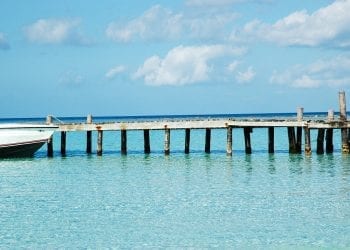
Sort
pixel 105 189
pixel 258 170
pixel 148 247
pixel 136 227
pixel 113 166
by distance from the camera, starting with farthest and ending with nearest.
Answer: pixel 113 166 → pixel 258 170 → pixel 105 189 → pixel 136 227 → pixel 148 247

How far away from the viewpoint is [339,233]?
2197 centimetres

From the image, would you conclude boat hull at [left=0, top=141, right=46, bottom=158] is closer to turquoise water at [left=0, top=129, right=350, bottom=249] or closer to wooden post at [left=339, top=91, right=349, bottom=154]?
turquoise water at [left=0, top=129, right=350, bottom=249]

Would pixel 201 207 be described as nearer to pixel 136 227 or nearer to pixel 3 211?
pixel 136 227

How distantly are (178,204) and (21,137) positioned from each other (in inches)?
829

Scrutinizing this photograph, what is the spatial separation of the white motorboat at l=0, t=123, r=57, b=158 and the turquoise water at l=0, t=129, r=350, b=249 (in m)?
3.27

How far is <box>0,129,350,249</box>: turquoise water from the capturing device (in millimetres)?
21703

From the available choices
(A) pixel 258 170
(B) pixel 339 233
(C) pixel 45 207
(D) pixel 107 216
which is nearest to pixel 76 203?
(C) pixel 45 207

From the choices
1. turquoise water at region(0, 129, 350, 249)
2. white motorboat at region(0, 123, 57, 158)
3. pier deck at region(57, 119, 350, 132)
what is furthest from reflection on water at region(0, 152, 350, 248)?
white motorboat at region(0, 123, 57, 158)

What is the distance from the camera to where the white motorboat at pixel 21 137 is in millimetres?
45969

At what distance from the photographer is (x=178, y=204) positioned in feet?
89.8

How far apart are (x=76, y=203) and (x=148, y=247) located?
789cm

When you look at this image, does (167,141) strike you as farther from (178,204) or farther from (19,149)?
(178,204)

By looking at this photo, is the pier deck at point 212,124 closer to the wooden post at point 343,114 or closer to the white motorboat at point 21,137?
the white motorboat at point 21,137

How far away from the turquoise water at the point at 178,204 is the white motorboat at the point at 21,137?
3271 millimetres
